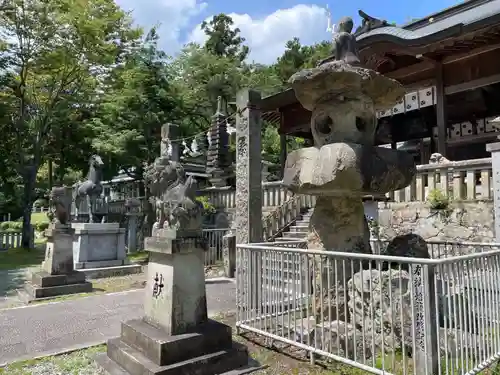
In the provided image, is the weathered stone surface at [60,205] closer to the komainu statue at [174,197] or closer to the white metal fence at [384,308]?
the komainu statue at [174,197]

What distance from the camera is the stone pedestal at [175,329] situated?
382 cm

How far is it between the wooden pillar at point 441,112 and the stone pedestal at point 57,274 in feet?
31.8

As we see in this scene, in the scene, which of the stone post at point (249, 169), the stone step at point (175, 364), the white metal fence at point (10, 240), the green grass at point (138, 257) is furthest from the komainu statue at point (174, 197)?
the white metal fence at point (10, 240)

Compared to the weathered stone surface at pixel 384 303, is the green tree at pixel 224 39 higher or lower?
higher

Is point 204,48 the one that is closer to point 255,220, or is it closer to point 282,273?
point 255,220

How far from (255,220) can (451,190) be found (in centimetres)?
429

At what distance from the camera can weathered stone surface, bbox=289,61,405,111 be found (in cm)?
461

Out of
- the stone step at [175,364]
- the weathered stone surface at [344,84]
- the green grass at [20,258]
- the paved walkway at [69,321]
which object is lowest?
the green grass at [20,258]

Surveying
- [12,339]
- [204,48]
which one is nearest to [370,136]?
[12,339]

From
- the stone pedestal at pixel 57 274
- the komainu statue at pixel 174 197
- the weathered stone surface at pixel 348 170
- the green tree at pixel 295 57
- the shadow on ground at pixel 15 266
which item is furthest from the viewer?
the green tree at pixel 295 57

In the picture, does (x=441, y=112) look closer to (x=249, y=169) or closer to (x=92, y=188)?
(x=249, y=169)

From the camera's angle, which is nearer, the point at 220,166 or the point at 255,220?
the point at 255,220

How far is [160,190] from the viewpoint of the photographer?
4.83 meters

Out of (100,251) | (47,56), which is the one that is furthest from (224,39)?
(100,251)
